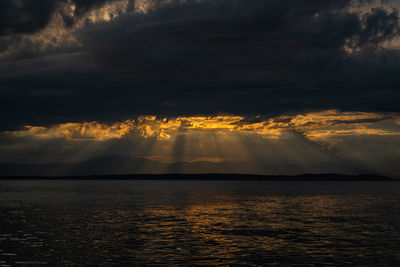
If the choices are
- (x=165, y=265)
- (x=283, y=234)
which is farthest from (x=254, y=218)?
(x=165, y=265)

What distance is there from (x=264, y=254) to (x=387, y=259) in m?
8.83

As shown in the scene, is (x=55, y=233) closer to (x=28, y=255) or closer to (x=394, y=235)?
(x=28, y=255)

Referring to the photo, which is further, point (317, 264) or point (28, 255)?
point (28, 255)

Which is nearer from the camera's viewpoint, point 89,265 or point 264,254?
point 89,265

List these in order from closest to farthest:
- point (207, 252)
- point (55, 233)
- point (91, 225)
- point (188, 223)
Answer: point (207, 252) < point (55, 233) < point (91, 225) < point (188, 223)

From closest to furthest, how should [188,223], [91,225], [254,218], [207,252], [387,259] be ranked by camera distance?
1. [387,259]
2. [207,252]
3. [91,225]
4. [188,223]
5. [254,218]


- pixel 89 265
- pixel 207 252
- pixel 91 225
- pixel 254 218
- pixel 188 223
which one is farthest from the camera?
pixel 254 218

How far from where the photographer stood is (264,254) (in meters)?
32.8

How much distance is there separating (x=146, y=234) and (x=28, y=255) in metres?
14.0

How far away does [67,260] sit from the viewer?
29.8 m

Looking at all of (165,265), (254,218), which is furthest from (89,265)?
(254,218)

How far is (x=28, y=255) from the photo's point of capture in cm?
3155

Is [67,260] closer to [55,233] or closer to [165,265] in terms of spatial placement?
[165,265]

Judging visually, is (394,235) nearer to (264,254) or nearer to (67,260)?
(264,254)
